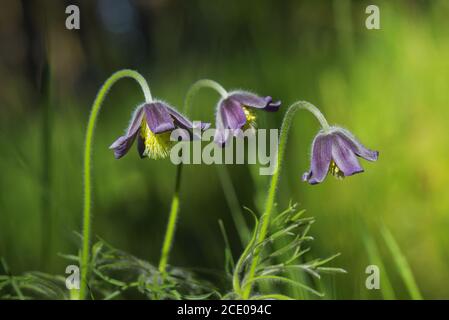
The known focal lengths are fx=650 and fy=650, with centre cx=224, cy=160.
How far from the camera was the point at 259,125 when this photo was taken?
1787mm

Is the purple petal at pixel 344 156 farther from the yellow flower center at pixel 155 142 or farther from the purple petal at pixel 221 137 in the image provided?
the yellow flower center at pixel 155 142

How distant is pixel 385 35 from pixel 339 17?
1.39 feet

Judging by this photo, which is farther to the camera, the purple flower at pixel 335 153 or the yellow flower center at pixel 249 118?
the yellow flower center at pixel 249 118

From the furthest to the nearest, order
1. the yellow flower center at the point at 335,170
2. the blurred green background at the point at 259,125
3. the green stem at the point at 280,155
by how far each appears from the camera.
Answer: the blurred green background at the point at 259,125 < the yellow flower center at the point at 335,170 < the green stem at the point at 280,155

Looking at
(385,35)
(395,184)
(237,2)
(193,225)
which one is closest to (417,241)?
(395,184)

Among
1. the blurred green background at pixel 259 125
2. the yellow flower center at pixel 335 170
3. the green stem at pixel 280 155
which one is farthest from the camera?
the blurred green background at pixel 259 125

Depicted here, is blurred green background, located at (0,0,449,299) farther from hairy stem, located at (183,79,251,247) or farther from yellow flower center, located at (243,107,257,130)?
yellow flower center, located at (243,107,257,130)

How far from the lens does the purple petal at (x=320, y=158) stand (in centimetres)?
137

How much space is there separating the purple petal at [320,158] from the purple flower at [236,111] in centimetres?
12

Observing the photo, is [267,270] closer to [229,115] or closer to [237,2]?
[229,115]

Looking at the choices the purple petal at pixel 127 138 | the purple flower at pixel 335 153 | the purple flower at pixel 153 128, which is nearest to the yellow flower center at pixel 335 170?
the purple flower at pixel 335 153

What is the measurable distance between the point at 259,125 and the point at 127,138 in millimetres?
494

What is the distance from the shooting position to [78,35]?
3.94 meters

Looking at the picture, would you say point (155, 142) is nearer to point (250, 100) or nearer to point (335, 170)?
point (250, 100)
